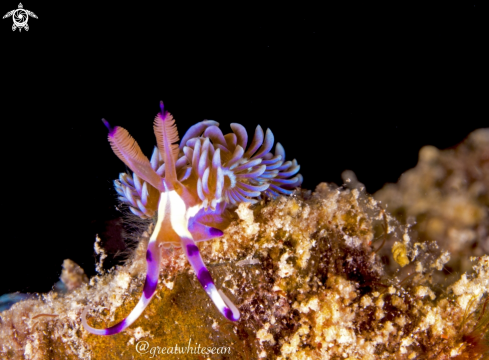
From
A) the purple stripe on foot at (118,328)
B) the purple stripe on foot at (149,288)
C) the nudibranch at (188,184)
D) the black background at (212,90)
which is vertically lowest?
the purple stripe on foot at (118,328)

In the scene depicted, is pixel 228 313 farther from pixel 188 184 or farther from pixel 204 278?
pixel 188 184

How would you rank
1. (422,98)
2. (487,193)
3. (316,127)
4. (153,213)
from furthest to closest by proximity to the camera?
(316,127) < (422,98) < (153,213) < (487,193)

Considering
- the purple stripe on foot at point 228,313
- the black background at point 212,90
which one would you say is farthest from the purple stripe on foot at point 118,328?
the black background at point 212,90

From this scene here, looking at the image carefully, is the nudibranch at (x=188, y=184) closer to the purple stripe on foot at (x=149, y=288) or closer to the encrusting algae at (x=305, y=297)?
the purple stripe on foot at (x=149, y=288)

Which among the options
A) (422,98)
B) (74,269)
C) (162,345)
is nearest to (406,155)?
(422,98)

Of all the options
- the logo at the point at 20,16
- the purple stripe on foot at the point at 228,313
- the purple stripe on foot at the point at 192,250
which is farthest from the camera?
the logo at the point at 20,16

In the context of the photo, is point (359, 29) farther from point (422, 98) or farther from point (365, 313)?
point (365, 313)

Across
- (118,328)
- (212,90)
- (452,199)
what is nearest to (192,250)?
(118,328)
